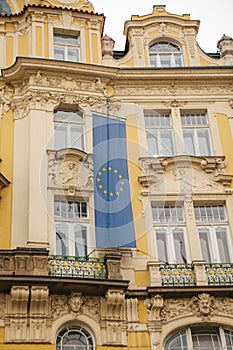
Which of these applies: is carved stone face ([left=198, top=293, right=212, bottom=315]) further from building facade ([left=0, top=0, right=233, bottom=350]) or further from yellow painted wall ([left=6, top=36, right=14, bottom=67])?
yellow painted wall ([left=6, top=36, right=14, bottom=67])

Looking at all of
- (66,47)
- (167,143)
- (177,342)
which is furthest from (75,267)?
(66,47)

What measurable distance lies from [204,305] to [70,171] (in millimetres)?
6206

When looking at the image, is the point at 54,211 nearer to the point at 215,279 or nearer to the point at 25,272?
the point at 25,272

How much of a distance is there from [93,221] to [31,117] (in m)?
4.41

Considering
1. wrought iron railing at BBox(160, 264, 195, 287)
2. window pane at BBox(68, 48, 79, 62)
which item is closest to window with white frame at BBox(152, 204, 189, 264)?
wrought iron railing at BBox(160, 264, 195, 287)

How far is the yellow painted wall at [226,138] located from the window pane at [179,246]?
2931 millimetres

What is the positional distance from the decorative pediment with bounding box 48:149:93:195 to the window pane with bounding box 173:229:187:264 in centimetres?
316

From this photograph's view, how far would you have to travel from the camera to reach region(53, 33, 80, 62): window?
23.4m

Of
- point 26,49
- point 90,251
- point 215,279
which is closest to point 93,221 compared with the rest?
point 90,251

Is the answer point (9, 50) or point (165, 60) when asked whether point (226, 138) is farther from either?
point (9, 50)

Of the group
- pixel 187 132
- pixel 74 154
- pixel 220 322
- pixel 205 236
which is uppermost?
pixel 187 132

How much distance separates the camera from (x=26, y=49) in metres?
23.2

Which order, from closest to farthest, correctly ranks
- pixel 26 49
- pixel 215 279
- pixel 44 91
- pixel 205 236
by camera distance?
pixel 215 279 → pixel 205 236 → pixel 44 91 → pixel 26 49

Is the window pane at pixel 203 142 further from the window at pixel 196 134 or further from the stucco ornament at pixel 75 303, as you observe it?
the stucco ornament at pixel 75 303
